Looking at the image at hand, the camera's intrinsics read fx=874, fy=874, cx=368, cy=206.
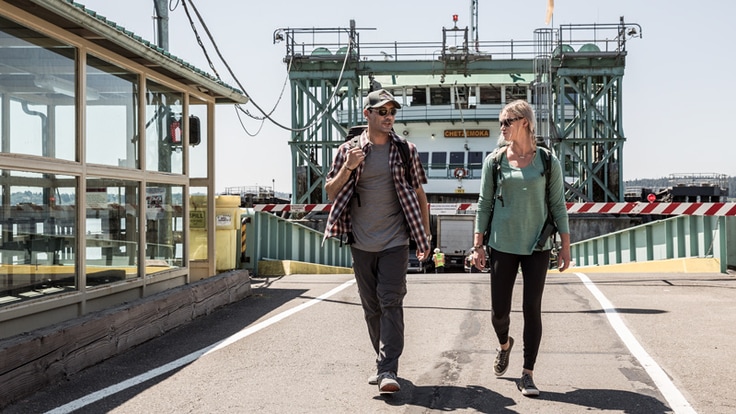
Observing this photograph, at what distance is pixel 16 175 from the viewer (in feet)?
20.3

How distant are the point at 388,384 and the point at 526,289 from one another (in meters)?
1.08

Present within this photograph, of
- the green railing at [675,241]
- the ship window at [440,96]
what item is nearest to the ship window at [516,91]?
the ship window at [440,96]

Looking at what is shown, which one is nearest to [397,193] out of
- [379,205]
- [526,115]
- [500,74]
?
[379,205]

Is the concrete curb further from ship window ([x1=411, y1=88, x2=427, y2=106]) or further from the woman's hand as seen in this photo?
ship window ([x1=411, y1=88, x2=427, y2=106])

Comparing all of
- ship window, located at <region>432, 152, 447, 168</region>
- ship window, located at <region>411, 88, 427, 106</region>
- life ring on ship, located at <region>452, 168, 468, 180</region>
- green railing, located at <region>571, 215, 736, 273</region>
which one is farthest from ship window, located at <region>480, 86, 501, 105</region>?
green railing, located at <region>571, 215, 736, 273</region>

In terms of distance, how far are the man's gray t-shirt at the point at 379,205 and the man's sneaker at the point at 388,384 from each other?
82 cm

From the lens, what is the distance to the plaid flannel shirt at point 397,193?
18.3 feet

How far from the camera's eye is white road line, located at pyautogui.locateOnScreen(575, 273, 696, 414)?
16.6 feet

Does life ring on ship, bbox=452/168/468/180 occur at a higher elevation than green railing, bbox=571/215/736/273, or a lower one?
higher

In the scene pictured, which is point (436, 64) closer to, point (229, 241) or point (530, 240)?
point (229, 241)

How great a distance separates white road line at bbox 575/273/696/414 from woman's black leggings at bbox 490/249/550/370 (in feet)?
2.74

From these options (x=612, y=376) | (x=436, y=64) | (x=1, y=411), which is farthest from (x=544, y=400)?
(x=436, y=64)

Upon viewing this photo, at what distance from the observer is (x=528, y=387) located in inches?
210

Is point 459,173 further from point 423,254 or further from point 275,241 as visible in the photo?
point 423,254
